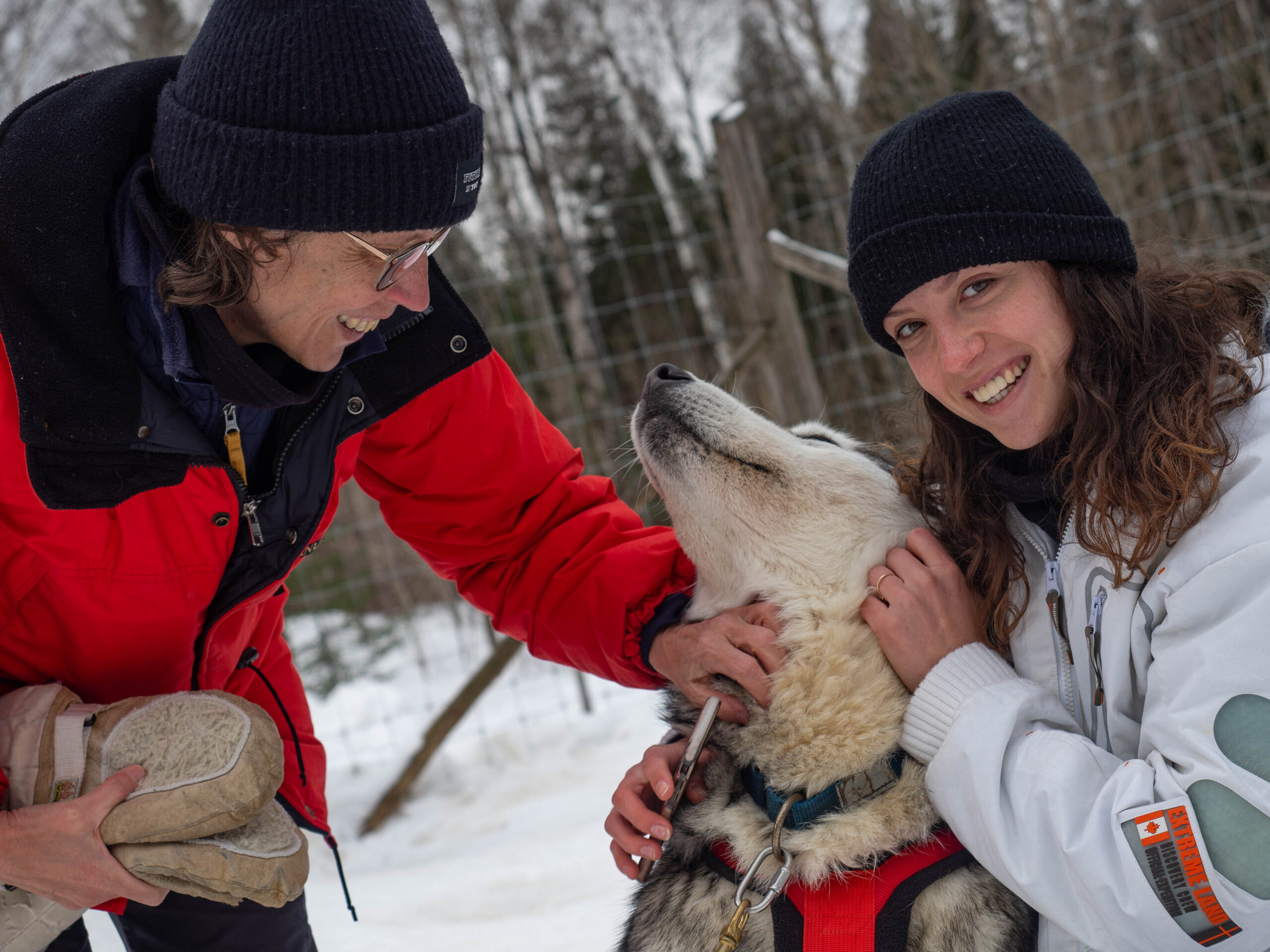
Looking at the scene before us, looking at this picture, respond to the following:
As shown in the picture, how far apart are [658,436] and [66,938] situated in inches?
58.2

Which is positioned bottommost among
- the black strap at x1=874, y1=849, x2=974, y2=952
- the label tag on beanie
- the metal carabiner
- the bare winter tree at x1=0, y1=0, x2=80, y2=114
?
the black strap at x1=874, y1=849, x2=974, y2=952

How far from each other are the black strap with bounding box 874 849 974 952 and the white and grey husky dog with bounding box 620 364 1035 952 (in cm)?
2

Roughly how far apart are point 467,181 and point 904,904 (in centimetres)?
136

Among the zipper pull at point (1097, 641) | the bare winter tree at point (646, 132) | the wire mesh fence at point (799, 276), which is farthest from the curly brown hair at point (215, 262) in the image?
the bare winter tree at point (646, 132)

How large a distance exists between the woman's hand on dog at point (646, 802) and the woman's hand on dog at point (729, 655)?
0.36ft

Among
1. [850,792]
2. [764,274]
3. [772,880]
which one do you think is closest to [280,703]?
[772,880]

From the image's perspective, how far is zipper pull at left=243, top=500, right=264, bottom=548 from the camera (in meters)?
1.75

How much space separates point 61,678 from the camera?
178cm

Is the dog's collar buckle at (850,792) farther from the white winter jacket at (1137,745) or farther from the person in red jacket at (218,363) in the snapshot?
the person in red jacket at (218,363)

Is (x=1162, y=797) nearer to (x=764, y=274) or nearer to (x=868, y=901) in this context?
(x=868, y=901)

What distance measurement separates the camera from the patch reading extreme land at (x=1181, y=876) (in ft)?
4.00

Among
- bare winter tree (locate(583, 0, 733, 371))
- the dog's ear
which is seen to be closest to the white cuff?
the dog's ear

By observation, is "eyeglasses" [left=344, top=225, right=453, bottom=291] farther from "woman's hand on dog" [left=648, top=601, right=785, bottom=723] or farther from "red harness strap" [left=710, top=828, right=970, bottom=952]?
"red harness strap" [left=710, top=828, right=970, bottom=952]

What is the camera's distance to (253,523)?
69.6 inches
